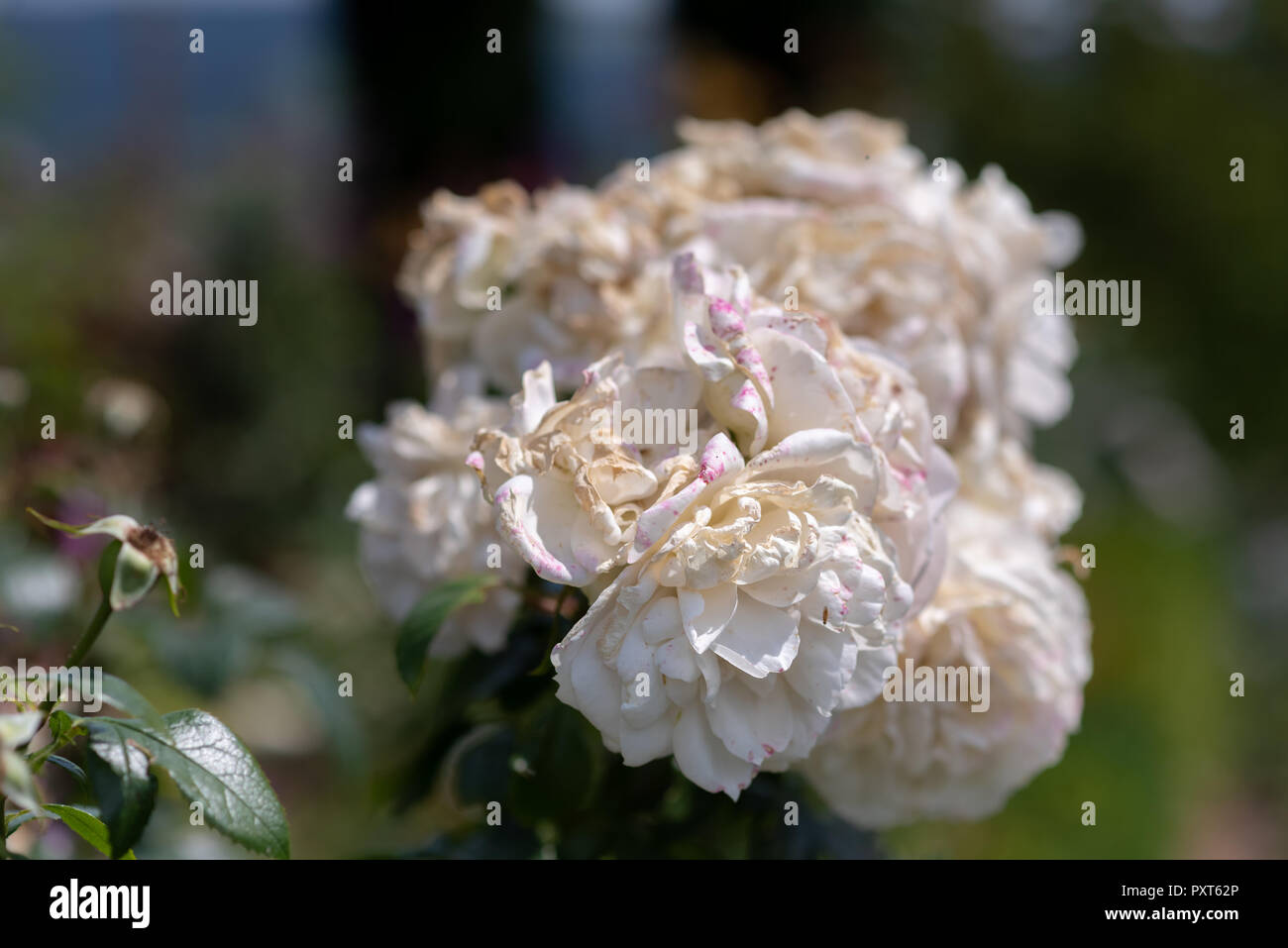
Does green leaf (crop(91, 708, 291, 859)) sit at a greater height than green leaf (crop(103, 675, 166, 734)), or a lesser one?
lesser

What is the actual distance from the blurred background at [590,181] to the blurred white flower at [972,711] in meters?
0.67

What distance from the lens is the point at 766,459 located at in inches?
26.8

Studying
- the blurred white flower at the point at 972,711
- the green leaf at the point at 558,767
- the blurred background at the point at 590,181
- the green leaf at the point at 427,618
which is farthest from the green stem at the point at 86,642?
the blurred background at the point at 590,181

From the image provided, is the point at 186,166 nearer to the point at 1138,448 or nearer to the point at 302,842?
the point at 302,842

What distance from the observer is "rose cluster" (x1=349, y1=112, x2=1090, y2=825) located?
2.17 ft

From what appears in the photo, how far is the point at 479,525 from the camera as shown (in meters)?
0.89

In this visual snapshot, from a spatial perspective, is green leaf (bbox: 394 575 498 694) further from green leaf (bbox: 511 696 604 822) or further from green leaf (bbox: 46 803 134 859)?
green leaf (bbox: 46 803 134 859)

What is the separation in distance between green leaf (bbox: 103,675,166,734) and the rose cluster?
220 mm

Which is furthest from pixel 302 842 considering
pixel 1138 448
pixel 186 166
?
pixel 186 166

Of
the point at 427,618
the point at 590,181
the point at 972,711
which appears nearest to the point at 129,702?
the point at 427,618

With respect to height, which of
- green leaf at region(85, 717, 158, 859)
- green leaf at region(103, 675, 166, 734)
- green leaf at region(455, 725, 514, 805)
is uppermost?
green leaf at region(103, 675, 166, 734)

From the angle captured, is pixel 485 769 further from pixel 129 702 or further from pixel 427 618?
pixel 129 702

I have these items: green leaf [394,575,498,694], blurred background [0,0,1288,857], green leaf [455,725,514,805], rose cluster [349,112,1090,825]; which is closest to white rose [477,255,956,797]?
rose cluster [349,112,1090,825]
